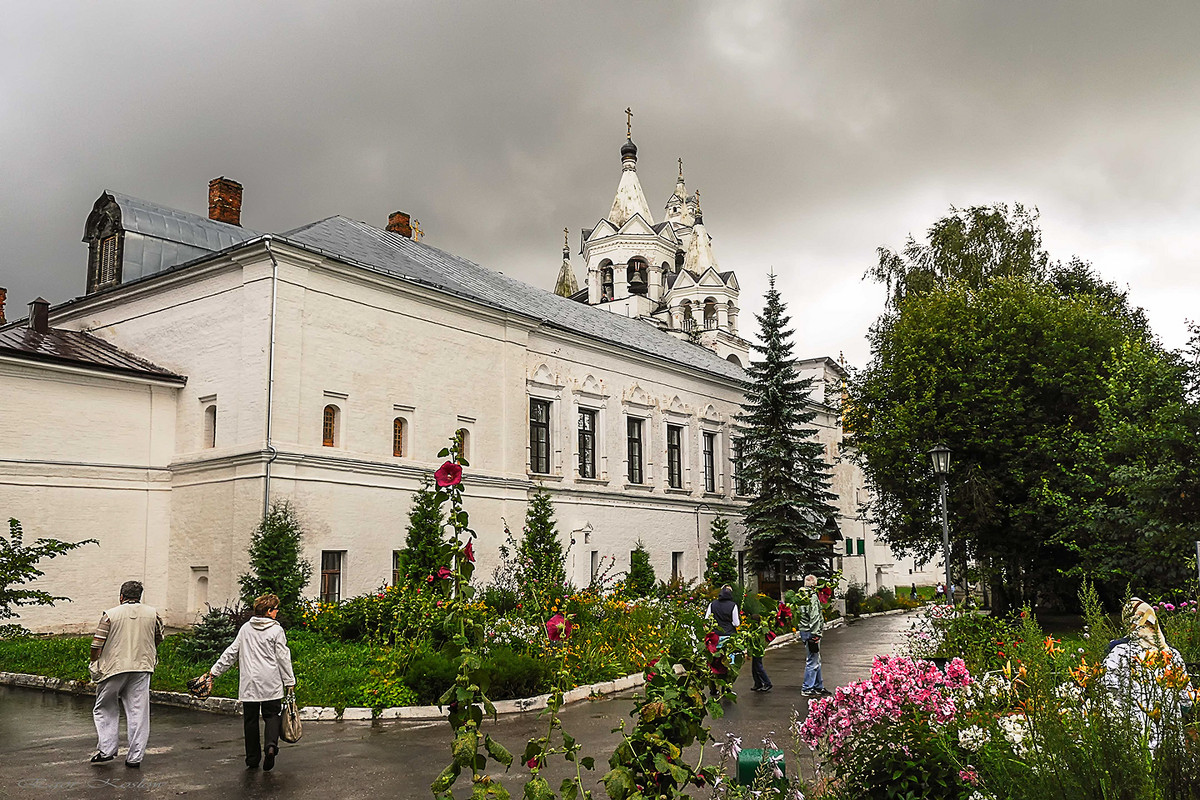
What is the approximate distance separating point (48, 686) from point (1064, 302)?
29.2m

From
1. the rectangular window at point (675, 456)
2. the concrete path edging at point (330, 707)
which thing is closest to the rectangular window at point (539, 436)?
the rectangular window at point (675, 456)

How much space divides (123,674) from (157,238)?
19391mm

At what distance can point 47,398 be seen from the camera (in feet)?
66.9

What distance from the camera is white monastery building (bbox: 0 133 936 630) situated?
2044 cm

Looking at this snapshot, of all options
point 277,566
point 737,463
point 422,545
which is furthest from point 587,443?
Answer: point 277,566

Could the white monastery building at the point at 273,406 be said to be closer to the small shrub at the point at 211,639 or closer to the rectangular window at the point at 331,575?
the rectangular window at the point at 331,575

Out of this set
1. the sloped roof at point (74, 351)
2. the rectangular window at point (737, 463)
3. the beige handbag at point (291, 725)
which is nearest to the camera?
the beige handbag at point (291, 725)

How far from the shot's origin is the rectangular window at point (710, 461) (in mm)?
37656

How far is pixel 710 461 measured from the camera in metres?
38.1

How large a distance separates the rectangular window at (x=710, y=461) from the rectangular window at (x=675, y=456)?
1.96 meters

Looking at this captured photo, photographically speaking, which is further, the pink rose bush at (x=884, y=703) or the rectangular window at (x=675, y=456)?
the rectangular window at (x=675, y=456)

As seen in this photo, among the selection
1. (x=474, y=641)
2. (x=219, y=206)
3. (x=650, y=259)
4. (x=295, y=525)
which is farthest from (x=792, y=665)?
(x=650, y=259)

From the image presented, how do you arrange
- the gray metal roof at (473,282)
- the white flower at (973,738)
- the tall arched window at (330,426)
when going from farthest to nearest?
the gray metal roof at (473,282), the tall arched window at (330,426), the white flower at (973,738)

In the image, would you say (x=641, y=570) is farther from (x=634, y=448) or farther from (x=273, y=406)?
(x=273, y=406)
